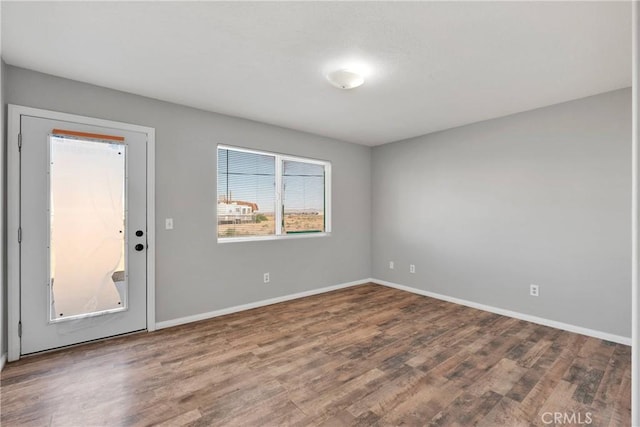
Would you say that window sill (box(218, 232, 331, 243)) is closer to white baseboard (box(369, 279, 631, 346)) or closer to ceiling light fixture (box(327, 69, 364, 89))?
white baseboard (box(369, 279, 631, 346))

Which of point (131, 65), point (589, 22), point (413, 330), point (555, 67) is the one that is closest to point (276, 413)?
point (413, 330)

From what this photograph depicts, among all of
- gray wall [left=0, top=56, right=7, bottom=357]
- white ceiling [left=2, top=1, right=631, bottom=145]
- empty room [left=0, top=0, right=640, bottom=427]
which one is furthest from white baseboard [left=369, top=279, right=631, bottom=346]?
gray wall [left=0, top=56, right=7, bottom=357]

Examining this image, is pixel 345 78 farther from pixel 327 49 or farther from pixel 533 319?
pixel 533 319

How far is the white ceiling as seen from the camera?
181 centimetres

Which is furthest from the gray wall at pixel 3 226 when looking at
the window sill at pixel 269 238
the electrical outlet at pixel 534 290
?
the electrical outlet at pixel 534 290

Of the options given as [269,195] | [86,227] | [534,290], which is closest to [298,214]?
[269,195]

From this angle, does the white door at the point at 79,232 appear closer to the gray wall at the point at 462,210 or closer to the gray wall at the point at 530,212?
the gray wall at the point at 462,210

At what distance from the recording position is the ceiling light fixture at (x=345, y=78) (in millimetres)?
2514

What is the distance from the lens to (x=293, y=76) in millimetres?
2650

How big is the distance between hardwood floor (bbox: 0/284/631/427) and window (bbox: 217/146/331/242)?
1.30 m

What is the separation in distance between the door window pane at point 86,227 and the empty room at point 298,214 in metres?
0.02

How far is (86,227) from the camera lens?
2752 millimetres

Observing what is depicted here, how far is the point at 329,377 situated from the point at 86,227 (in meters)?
2.62

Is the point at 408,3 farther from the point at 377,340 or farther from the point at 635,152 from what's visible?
the point at 377,340
